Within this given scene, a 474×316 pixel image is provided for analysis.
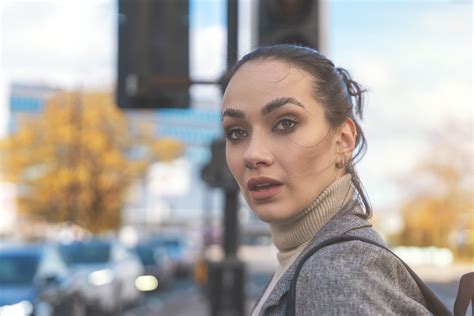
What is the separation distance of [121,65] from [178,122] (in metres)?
134

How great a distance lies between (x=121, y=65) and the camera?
623cm

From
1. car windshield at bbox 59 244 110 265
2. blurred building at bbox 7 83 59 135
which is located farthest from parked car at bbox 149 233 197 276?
blurred building at bbox 7 83 59 135

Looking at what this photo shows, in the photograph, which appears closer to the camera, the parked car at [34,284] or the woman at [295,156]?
the woman at [295,156]

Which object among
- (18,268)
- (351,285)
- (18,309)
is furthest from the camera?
(18,268)

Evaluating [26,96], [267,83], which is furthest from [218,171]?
[26,96]

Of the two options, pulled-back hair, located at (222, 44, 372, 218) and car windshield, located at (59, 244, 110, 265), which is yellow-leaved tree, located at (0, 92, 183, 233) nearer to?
car windshield, located at (59, 244, 110, 265)

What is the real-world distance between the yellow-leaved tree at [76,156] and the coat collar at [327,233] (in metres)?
40.4

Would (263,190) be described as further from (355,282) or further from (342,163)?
(355,282)

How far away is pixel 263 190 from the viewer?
153 centimetres

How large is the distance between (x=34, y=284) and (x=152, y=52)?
733cm

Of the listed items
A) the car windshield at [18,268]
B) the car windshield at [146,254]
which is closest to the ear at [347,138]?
the car windshield at [18,268]

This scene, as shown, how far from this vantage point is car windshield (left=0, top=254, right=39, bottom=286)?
12914 mm

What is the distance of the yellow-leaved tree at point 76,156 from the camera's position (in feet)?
138

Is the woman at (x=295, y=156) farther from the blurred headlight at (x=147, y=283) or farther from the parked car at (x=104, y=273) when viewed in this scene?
the blurred headlight at (x=147, y=283)
